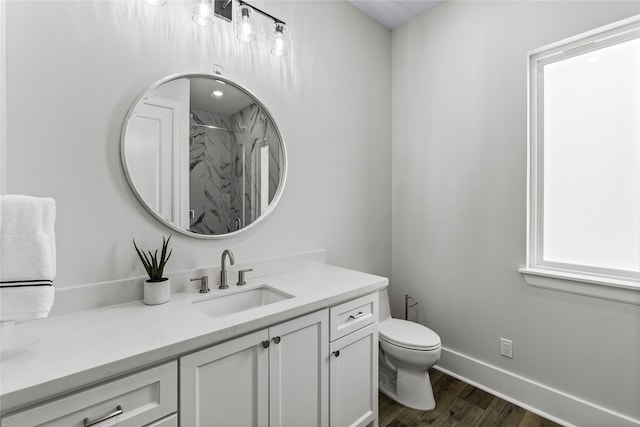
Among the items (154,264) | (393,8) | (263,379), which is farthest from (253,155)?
(393,8)

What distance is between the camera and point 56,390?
691 millimetres

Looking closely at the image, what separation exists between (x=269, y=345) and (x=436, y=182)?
171 cm

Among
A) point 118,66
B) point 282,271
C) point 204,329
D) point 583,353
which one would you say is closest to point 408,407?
point 583,353

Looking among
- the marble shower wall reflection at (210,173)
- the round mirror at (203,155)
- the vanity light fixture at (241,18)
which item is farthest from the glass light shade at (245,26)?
the marble shower wall reflection at (210,173)

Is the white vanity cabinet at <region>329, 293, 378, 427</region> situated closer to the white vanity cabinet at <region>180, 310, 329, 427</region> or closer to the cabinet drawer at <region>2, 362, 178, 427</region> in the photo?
the white vanity cabinet at <region>180, 310, 329, 427</region>

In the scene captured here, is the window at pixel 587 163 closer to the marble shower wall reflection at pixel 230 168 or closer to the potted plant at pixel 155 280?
the marble shower wall reflection at pixel 230 168

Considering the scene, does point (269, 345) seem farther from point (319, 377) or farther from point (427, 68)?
point (427, 68)

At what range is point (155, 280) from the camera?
1229 millimetres

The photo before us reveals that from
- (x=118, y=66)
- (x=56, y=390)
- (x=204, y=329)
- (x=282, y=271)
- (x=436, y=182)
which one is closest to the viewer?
(x=56, y=390)

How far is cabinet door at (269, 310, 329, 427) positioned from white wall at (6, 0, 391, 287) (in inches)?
23.2

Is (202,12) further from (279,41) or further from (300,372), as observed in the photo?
(300,372)

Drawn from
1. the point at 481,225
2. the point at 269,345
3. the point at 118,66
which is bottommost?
the point at 269,345

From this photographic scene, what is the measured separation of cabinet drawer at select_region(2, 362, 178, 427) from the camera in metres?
0.70

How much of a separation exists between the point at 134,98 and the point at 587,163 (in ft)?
7.71
